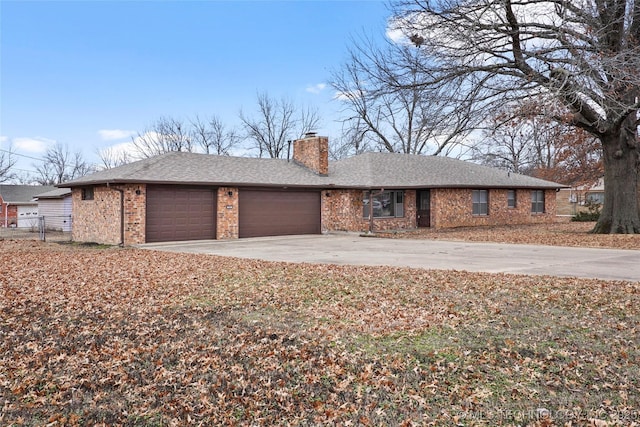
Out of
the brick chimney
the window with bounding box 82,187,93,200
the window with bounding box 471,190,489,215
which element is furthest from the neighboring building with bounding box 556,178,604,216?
the window with bounding box 82,187,93,200

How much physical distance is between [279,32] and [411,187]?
9.80 m

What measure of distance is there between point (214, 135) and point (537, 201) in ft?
98.5

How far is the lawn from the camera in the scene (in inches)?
140

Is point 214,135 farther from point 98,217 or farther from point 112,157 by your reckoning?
point 98,217

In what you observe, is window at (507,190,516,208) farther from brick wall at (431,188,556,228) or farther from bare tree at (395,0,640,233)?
bare tree at (395,0,640,233)

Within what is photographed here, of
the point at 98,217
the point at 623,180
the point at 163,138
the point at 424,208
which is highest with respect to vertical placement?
the point at 163,138

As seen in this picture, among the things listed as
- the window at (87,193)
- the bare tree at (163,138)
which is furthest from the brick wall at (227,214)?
the bare tree at (163,138)

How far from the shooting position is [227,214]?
Result: 19.2 metres

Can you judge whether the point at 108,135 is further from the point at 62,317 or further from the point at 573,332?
the point at 573,332

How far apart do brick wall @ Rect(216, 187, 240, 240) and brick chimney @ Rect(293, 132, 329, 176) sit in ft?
18.5

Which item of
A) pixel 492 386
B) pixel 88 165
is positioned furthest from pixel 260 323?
pixel 88 165

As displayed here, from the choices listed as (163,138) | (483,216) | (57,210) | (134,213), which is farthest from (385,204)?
(163,138)

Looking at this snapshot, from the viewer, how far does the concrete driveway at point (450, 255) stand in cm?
1002

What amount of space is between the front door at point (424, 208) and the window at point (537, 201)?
7.94 m
